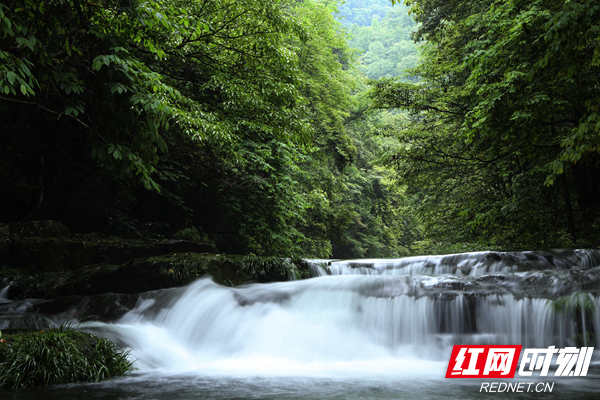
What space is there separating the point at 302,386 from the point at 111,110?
4.14 meters

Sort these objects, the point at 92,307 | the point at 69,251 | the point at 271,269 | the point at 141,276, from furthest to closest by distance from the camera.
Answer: the point at 69,251 < the point at 271,269 < the point at 141,276 < the point at 92,307

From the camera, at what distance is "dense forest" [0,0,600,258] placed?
18.8 feet

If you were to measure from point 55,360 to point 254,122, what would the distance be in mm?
8593

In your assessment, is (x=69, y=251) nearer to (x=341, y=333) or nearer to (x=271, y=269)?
(x=271, y=269)

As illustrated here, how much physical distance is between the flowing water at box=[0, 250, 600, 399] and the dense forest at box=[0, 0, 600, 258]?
7.60 feet

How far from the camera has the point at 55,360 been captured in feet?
14.8

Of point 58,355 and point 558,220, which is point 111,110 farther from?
point 558,220

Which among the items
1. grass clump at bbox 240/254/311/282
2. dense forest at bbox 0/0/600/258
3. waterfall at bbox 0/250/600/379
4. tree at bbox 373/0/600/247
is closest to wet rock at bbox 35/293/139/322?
waterfall at bbox 0/250/600/379

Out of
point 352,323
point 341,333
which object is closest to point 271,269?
point 352,323

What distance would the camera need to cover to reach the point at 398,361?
6.05 metres

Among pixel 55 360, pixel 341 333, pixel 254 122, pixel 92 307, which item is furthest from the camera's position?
pixel 254 122

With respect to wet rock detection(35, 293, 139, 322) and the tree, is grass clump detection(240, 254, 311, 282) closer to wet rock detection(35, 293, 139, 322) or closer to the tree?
wet rock detection(35, 293, 139, 322)

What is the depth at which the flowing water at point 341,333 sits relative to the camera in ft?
14.5

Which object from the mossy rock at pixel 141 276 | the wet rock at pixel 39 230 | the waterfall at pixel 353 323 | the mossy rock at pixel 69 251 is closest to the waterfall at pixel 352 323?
the waterfall at pixel 353 323
